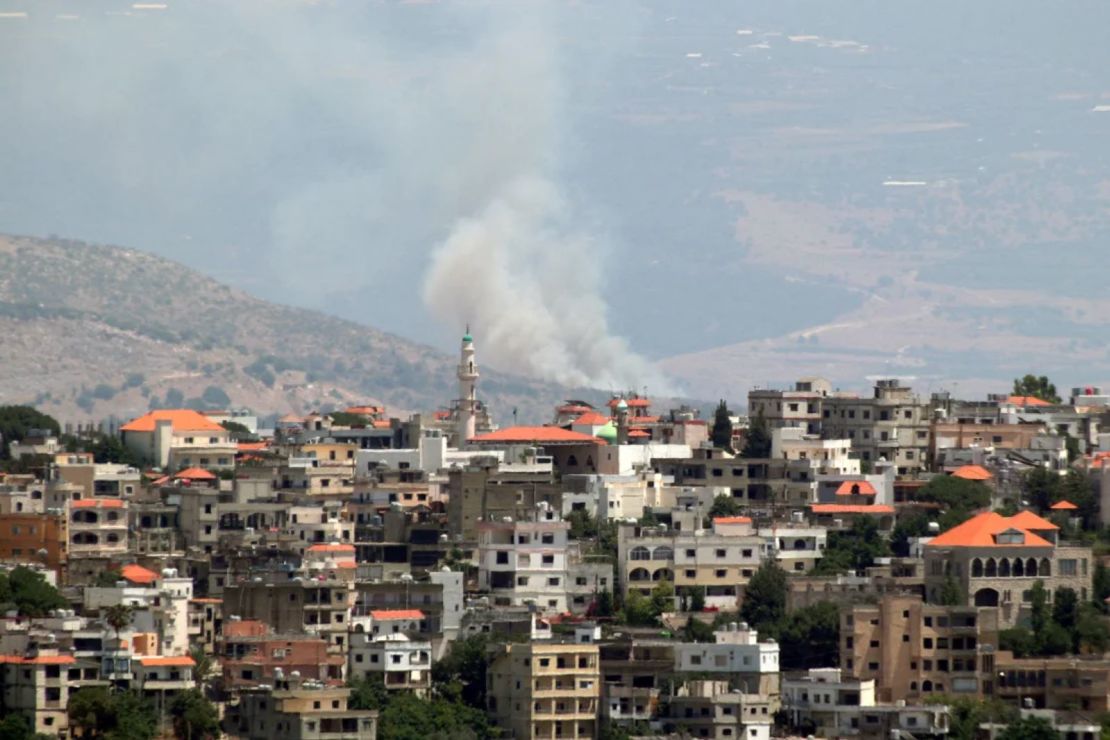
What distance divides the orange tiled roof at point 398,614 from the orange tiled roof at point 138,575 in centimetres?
466

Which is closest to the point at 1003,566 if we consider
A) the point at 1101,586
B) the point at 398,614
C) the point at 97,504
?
the point at 1101,586

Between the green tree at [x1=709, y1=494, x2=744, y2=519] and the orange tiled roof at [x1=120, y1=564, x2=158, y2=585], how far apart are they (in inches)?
606

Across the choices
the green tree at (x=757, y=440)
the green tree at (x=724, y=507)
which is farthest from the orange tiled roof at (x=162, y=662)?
the green tree at (x=757, y=440)

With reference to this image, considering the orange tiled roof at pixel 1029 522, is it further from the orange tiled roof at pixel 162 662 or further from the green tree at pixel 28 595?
the green tree at pixel 28 595

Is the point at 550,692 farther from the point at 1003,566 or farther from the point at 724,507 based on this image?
the point at 724,507

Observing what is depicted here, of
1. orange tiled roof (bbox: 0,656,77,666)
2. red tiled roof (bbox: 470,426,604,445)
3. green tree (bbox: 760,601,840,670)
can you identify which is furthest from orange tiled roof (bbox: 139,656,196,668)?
red tiled roof (bbox: 470,426,604,445)

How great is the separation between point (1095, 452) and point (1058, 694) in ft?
83.4

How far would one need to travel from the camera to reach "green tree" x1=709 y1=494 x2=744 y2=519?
9694 centimetres

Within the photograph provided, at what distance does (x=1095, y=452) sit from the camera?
10656cm

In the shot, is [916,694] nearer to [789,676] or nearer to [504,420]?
[789,676]

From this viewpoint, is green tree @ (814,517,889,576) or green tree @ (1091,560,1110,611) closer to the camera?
green tree @ (1091,560,1110,611)

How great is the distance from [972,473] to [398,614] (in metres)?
21.8

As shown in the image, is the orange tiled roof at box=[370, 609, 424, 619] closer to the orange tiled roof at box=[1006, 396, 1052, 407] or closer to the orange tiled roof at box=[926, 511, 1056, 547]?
the orange tiled roof at box=[926, 511, 1056, 547]

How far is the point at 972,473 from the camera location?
101 m
